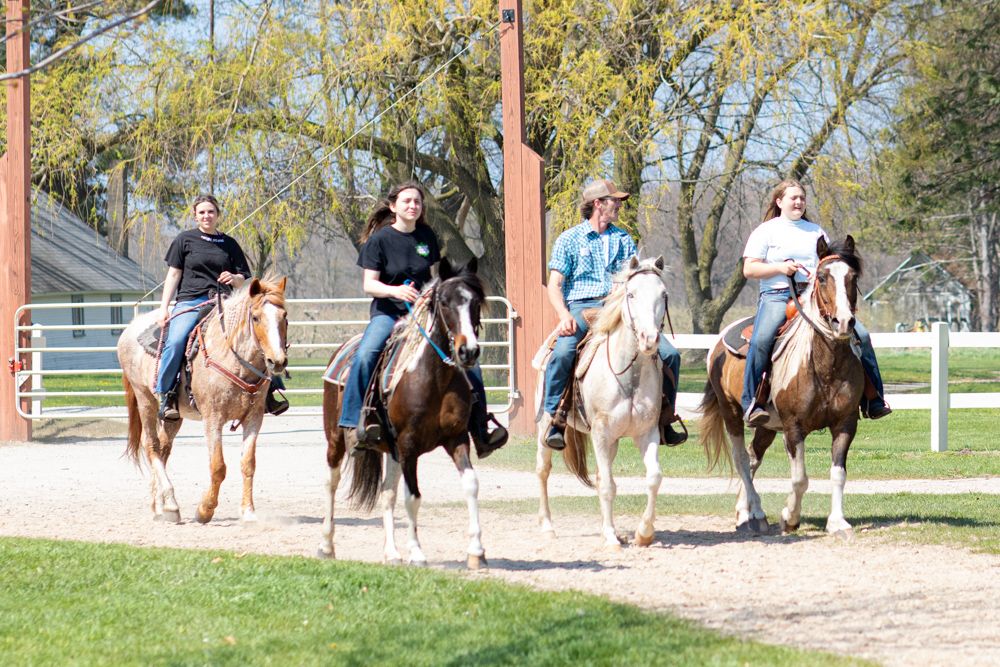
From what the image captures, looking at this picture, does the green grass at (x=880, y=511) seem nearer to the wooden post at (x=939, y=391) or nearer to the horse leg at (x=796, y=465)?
the horse leg at (x=796, y=465)

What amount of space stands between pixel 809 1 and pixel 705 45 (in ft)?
6.26

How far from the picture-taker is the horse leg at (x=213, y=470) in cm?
1059

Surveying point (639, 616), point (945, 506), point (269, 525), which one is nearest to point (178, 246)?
point (269, 525)

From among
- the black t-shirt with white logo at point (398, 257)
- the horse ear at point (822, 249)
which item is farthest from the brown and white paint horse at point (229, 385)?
the horse ear at point (822, 249)

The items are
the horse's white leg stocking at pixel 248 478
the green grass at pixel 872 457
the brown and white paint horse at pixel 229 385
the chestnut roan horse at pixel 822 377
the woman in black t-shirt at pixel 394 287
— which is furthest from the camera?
the green grass at pixel 872 457

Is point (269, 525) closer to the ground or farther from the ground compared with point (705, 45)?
closer to the ground

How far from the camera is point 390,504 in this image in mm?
8773

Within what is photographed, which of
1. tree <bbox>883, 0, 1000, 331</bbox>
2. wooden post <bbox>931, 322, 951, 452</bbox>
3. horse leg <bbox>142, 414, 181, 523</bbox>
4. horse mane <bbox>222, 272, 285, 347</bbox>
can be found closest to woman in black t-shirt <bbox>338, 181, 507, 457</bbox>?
horse mane <bbox>222, 272, 285, 347</bbox>

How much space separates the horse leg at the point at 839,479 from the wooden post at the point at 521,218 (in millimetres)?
8294

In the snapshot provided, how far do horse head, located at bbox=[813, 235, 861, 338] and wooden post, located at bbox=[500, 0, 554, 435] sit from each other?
336 inches

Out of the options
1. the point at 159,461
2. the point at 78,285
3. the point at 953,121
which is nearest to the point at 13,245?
the point at 159,461

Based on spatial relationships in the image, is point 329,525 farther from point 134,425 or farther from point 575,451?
point 134,425

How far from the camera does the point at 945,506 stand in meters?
11.0

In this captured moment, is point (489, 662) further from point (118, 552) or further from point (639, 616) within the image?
point (118, 552)
